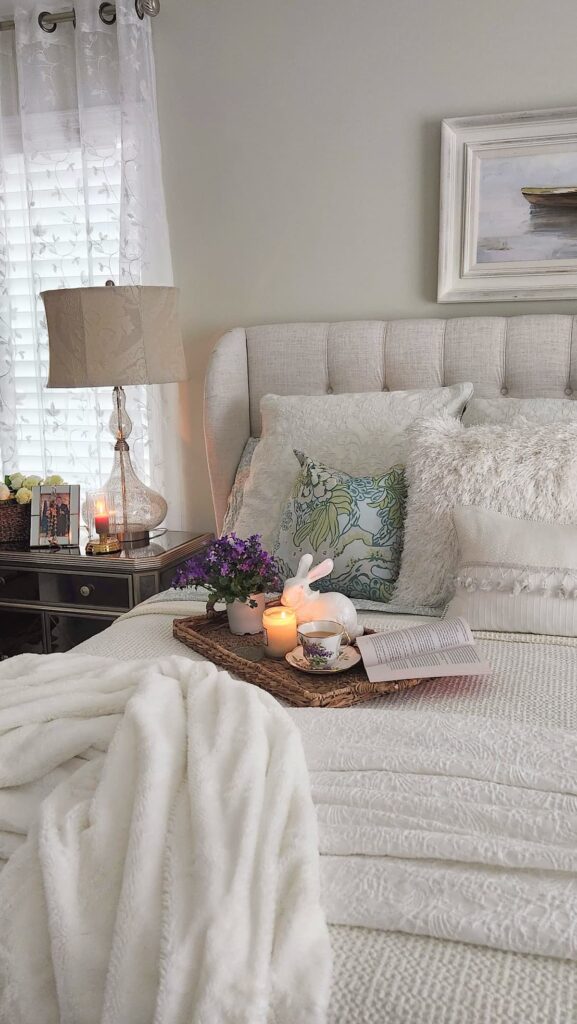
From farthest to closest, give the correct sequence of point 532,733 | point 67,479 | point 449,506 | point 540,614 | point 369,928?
point 67,479 → point 449,506 → point 540,614 → point 532,733 → point 369,928

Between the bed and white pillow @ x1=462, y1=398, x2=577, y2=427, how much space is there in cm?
19

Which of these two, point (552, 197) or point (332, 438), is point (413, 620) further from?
point (552, 197)

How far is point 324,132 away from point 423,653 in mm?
1958

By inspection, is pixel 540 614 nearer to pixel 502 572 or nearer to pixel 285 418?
pixel 502 572

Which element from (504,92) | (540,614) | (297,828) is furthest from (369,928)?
(504,92)

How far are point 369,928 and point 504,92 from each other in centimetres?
248

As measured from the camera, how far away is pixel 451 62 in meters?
2.62

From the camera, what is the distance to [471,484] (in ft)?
6.50

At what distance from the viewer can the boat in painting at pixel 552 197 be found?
8.36 feet

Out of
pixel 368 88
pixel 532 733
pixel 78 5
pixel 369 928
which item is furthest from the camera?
pixel 78 5

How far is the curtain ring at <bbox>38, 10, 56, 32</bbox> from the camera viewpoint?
2971mm

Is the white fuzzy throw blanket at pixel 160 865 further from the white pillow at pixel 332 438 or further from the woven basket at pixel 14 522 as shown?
the woven basket at pixel 14 522

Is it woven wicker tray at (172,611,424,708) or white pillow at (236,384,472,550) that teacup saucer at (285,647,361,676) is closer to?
woven wicker tray at (172,611,424,708)

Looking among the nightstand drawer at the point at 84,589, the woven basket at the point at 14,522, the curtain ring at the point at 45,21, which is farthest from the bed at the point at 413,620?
the curtain ring at the point at 45,21
